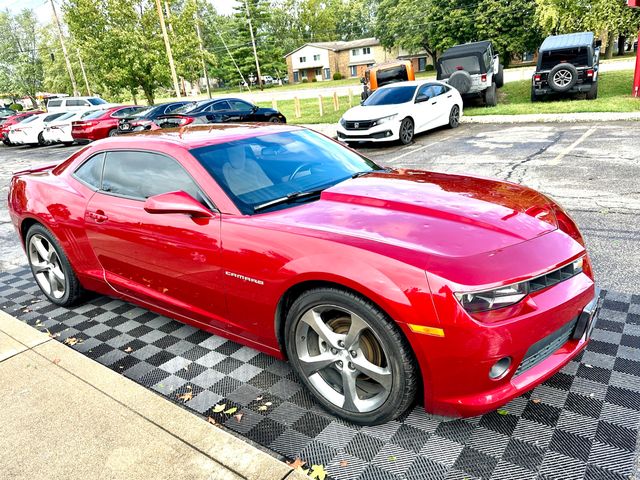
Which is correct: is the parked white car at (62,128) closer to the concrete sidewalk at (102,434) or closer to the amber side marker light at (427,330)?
the concrete sidewalk at (102,434)

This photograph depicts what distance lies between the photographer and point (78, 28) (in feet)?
90.4

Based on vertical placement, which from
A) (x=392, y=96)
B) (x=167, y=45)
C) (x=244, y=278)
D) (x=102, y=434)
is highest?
(x=167, y=45)

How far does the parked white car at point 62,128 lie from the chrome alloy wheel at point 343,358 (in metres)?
19.8

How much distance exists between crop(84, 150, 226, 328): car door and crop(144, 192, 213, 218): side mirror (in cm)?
7

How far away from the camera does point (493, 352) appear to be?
221 centimetres

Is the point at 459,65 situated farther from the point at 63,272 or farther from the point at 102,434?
the point at 102,434

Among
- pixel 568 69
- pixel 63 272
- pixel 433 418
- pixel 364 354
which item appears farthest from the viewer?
pixel 568 69

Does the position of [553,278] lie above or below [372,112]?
below

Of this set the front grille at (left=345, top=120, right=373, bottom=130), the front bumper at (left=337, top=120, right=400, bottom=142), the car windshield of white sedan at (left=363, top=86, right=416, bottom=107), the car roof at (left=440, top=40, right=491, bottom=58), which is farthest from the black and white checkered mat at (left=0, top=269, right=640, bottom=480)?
the car roof at (left=440, top=40, right=491, bottom=58)

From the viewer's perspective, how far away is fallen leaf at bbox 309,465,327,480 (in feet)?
7.60

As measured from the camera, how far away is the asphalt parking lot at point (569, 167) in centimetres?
475

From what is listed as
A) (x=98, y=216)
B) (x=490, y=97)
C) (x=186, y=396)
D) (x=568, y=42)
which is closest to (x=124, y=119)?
(x=490, y=97)

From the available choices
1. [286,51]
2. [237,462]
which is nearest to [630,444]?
[237,462]

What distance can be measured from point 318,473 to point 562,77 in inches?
628
